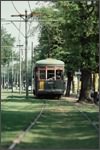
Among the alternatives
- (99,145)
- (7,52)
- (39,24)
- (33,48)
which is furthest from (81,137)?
(7,52)

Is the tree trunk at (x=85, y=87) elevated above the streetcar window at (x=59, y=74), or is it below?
below

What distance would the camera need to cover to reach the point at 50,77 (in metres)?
51.4

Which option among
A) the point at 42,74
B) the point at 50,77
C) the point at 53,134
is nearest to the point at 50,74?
the point at 50,77

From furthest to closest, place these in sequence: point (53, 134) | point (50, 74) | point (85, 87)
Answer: point (50, 74)
point (85, 87)
point (53, 134)

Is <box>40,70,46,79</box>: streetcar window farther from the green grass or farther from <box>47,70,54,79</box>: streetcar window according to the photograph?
the green grass

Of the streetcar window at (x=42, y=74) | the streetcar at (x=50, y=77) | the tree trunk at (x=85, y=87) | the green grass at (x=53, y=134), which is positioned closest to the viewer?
the green grass at (x=53, y=134)

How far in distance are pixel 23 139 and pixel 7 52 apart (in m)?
108

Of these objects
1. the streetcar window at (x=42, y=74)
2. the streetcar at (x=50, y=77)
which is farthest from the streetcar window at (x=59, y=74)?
the streetcar window at (x=42, y=74)

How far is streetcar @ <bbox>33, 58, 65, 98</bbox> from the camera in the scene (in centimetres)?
5059

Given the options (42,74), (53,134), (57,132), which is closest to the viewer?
(53,134)

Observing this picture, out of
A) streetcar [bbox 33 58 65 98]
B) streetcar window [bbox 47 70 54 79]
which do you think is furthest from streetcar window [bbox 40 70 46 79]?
streetcar window [bbox 47 70 54 79]

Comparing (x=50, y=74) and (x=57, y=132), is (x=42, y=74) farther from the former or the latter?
(x=57, y=132)

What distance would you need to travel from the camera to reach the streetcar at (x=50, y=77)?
50.6 m

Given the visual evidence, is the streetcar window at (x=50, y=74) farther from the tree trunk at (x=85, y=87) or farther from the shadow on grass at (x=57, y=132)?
the shadow on grass at (x=57, y=132)
